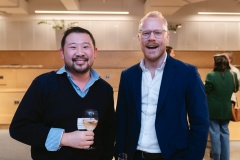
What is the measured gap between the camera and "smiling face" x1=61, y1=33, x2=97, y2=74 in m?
1.76

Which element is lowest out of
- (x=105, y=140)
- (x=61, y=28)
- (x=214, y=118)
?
(x=214, y=118)

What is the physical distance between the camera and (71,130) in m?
1.71

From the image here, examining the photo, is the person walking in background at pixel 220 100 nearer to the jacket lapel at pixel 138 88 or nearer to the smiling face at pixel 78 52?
the jacket lapel at pixel 138 88

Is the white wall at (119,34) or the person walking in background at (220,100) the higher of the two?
the white wall at (119,34)

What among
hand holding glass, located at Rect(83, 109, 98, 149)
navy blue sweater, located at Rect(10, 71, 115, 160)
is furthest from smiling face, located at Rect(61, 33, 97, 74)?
hand holding glass, located at Rect(83, 109, 98, 149)

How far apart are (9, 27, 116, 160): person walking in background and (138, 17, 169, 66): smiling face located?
32cm

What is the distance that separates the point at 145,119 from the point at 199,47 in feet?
26.1

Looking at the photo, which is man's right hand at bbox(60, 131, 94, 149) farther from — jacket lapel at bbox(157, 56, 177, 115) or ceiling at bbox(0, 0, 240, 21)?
ceiling at bbox(0, 0, 240, 21)

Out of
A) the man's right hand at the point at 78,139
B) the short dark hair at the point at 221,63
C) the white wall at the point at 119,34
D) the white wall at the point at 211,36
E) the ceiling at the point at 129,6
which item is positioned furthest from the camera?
the white wall at the point at 211,36

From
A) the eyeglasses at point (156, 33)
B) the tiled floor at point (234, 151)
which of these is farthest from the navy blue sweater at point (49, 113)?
the tiled floor at point (234, 151)

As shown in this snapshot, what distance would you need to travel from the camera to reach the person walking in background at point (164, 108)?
5.91 ft

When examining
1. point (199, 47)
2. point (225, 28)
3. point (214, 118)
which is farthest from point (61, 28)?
point (214, 118)

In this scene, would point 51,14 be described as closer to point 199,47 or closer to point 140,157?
point 199,47

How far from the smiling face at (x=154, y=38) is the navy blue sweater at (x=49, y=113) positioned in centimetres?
42
